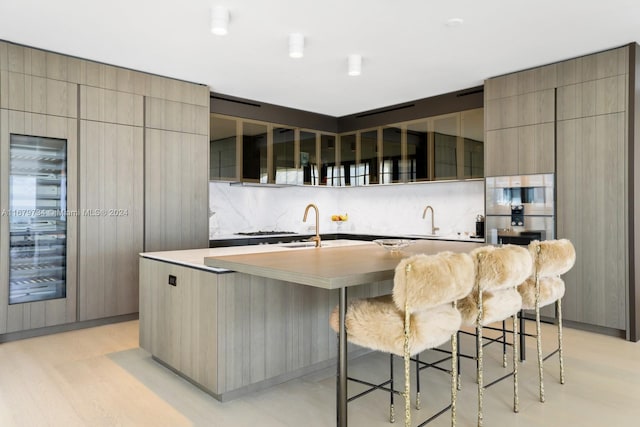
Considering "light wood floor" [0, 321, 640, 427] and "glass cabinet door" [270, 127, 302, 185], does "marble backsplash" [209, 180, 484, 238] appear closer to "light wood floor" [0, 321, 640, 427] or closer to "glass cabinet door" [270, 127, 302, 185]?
"glass cabinet door" [270, 127, 302, 185]

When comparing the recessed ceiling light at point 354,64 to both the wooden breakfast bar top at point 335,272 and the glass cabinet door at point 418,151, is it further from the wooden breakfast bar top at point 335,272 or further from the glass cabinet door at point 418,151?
the wooden breakfast bar top at point 335,272

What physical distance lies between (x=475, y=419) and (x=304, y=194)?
16.1ft

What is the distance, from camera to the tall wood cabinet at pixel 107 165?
3.92 meters

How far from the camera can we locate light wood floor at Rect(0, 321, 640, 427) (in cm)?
240

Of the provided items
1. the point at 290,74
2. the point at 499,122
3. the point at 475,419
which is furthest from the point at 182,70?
the point at 475,419

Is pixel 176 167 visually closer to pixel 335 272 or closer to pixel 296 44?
pixel 296 44

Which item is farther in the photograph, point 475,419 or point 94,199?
point 94,199

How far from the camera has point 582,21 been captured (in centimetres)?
342

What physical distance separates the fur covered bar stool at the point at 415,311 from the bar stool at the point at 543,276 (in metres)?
0.89

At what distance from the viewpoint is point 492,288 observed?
91.0 inches

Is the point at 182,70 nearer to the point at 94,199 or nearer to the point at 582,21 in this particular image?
the point at 94,199

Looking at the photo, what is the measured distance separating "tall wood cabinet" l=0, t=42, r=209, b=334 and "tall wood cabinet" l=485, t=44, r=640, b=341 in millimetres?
3617

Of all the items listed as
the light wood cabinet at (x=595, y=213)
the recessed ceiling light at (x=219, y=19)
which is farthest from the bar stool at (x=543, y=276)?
the recessed ceiling light at (x=219, y=19)

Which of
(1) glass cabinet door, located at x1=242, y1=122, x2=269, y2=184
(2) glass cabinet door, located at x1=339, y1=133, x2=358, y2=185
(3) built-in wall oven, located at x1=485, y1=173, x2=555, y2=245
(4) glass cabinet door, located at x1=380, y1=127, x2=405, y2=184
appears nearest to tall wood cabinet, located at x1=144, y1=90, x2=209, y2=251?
(1) glass cabinet door, located at x1=242, y1=122, x2=269, y2=184
